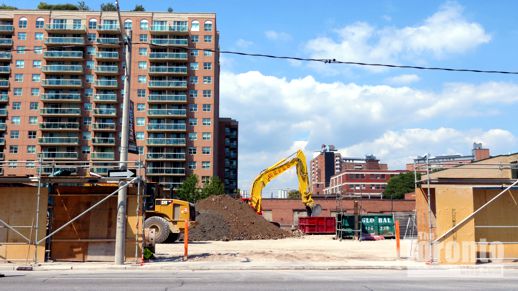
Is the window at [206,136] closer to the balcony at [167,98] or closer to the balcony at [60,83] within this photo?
the balcony at [167,98]

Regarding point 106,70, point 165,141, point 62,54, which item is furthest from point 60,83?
point 165,141

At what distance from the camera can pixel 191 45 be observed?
9125 centimetres

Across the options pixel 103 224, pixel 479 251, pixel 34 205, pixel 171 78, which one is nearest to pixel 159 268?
pixel 103 224

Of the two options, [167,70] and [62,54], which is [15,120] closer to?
[62,54]

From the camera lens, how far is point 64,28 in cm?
8862

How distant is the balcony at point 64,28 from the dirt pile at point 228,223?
57666 millimetres

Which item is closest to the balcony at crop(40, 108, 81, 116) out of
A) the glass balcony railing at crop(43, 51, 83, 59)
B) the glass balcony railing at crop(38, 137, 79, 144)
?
the glass balcony railing at crop(38, 137, 79, 144)

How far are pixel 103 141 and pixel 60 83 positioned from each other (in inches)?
492

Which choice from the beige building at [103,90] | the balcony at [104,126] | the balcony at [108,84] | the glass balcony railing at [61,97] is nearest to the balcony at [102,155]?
the beige building at [103,90]

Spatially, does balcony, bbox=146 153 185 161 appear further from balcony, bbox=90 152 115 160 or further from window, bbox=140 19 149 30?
window, bbox=140 19 149 30

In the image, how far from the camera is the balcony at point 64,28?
8825 centimetres

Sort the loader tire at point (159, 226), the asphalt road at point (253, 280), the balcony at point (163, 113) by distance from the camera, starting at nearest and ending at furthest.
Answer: the asphalt road at point (253, 280) < the loader tire at point (159, 226) < the balcony at point (163, 113)

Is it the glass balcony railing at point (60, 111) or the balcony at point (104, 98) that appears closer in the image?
the glass balcony railing at point (60, 111)

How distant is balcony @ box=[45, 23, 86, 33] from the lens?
290 ft
